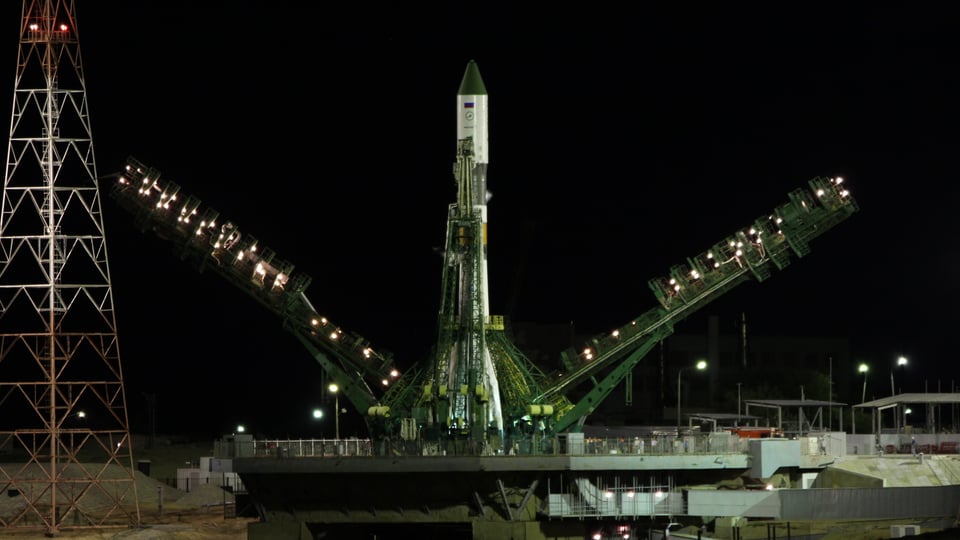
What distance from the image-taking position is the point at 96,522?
59.1 meters

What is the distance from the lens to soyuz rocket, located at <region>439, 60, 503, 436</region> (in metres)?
59.5

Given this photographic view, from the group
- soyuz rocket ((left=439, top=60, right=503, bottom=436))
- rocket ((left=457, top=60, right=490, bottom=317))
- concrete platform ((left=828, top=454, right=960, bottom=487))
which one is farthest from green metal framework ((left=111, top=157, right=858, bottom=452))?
concrete platform ((left=828, top=454, right=960, bottom=487))

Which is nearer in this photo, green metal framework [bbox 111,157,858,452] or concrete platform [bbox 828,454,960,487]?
concrete platform [bbox 828,454,960,487]

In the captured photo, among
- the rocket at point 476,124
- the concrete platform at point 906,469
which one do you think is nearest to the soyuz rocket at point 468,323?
the rocket at point 476,124

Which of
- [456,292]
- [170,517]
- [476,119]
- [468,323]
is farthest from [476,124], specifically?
[170,517]

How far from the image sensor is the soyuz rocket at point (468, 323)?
59.5 m

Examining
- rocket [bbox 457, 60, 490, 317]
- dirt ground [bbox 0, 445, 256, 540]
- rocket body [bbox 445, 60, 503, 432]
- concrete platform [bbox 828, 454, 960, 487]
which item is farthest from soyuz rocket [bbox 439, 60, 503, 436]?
concrete platform [bbox 828, 454, 960, 487]

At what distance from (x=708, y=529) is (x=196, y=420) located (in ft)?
277

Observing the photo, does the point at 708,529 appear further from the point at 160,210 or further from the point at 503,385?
the point at 160,210

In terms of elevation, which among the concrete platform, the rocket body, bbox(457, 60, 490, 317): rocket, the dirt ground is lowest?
the dirt ground

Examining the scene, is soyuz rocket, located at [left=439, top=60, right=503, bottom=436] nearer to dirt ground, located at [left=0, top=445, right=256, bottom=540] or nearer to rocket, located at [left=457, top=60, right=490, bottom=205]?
rocket, located at [left=457, top=60, right=490, bottom=205]

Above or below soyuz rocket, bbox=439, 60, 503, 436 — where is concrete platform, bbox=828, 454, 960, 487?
below

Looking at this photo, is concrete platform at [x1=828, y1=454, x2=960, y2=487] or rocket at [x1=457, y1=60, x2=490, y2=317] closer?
concrete platform at [x1=828, y1=454, x2=960, y2=487]

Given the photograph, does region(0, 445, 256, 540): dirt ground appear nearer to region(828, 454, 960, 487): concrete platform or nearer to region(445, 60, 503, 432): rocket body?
region(445, 60, 503, 432): rocket body
